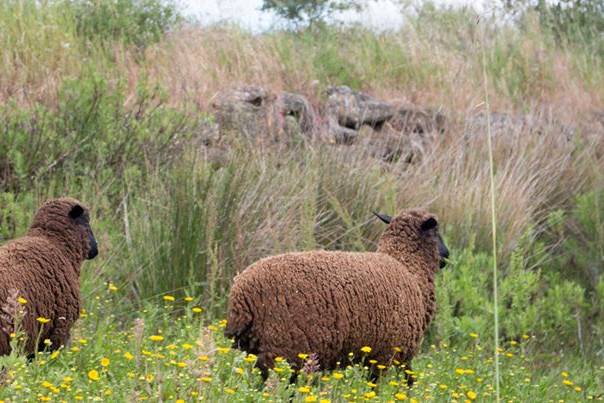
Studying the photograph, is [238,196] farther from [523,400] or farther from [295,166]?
[523,400]

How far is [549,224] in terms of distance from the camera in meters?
9.74

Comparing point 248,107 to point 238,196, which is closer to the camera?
point 238,196

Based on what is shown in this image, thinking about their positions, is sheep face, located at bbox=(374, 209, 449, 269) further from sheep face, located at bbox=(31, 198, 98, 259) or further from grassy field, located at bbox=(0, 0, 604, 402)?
sheep face, located at bbox=(31, 198, 98, 259)

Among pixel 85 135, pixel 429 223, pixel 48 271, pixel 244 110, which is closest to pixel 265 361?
pixel 48 271

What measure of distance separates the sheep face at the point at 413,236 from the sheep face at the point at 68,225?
1.66 meters

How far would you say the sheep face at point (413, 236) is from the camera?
233 inches

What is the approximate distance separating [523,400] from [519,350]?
2.19m

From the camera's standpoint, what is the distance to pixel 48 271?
520 cm

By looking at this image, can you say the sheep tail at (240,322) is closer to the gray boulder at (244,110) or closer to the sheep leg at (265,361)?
the sheep leg at (265,361)

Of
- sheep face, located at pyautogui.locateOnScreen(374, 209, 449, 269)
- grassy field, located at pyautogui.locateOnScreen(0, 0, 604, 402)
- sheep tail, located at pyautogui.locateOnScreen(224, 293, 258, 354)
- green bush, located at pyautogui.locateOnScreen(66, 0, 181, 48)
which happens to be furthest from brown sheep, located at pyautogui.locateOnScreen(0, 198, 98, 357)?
green bush, located at pyautogui.locateOnScreen(66, 0, 181, 48)

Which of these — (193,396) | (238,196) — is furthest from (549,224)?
(193,396)

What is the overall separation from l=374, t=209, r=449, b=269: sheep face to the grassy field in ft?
2.34

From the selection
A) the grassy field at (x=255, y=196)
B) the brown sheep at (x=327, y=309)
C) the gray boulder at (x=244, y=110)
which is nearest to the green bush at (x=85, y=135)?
the grassy field at (x=255, y=196)

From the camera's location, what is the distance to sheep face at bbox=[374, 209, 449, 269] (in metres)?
5.92
